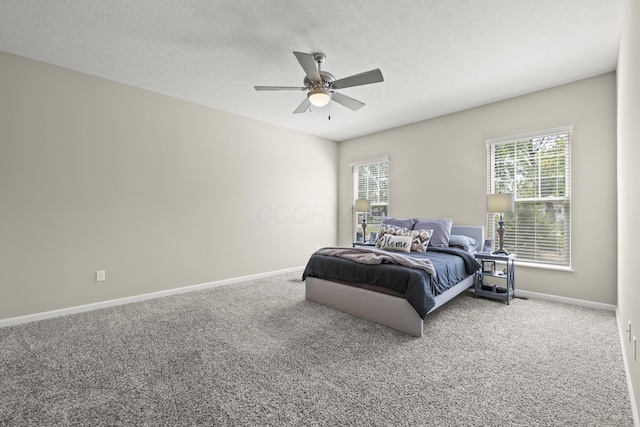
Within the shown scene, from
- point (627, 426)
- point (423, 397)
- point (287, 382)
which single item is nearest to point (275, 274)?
point (287, 382)

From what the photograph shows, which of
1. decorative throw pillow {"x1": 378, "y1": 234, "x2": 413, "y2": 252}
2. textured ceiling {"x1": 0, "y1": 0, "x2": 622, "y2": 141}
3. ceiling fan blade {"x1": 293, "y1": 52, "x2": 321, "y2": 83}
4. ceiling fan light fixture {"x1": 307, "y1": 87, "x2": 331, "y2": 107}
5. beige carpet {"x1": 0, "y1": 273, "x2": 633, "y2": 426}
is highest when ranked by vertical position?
textured ceiling {"x1": 0, "y1": 0, "x2": 622, "y2": 141}

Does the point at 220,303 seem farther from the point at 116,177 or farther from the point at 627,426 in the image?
the point at 627,426

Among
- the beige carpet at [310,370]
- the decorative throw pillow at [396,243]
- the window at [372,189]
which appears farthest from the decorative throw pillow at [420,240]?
the window at [372,189]

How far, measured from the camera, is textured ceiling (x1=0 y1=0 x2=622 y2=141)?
7.62 ft

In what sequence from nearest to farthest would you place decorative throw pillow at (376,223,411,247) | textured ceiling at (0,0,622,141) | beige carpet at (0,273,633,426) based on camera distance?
1. beige carpet at (0,273,633,426)
2. textured ceiling at (0,0,622,141)
3. decorative throw pillow at (376,223,411,247)

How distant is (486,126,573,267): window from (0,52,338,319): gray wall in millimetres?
3514

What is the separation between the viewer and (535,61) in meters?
3.10

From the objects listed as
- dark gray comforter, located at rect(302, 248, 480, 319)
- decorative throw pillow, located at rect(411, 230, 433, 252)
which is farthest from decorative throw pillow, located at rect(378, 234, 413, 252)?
dark gray comforter, located at rect(302, 248, 480, 319)

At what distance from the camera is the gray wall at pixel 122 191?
119 inches

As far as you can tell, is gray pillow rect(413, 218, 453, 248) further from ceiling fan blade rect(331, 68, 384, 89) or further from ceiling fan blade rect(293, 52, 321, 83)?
ceiling fan blade rect(293, 52, 321, 83)

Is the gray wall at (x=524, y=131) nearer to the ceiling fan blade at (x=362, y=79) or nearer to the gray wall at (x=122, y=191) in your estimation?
the gray wall at (x=122, y=191)

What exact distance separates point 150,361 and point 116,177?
2.42 meters

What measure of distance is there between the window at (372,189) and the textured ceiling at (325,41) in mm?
2012

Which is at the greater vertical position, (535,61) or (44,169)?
(535,61)
